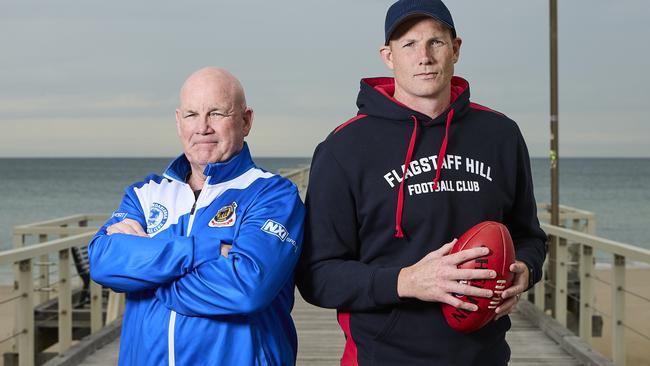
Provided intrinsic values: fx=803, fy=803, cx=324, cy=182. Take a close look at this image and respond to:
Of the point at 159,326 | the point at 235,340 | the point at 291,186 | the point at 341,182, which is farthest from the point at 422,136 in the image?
the point at 159,326

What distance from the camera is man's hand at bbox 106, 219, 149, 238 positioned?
2.25 metres

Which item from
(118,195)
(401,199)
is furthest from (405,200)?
(118,195)

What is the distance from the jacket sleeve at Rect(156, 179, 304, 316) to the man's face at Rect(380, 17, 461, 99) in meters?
0.48

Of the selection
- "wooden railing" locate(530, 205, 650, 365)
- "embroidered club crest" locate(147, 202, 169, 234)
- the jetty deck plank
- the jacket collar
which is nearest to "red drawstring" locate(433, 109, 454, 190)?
the jacket collar

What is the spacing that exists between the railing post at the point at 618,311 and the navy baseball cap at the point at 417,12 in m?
3.20

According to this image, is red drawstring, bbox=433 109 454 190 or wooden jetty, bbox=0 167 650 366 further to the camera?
wooden jetty, bbox=0 167 650 366

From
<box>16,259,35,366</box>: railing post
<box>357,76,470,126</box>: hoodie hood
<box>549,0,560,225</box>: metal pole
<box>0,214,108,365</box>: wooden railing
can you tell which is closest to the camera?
<box>357,76,470,126</box>: hoodie hood

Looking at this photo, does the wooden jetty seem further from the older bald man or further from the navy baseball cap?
the navy baseball cap

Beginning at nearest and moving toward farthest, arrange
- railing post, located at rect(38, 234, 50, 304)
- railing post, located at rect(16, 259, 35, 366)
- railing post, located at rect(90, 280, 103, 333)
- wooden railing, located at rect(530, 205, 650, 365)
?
1. railing post, located at rect(16, 259, 35, 366)
2. wooden railing, located at rect(530, 205, 650, 365)
3. railing post, located at rect(90, 280, 103, 333)
4. railing post, located at rect(38, 234, 50, 304)

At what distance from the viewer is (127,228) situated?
2266 mm

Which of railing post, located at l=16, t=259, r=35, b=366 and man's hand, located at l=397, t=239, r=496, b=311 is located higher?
man's hand, located at l=397, t=239, r=496, b=311

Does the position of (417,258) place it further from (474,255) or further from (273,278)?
(273,278)

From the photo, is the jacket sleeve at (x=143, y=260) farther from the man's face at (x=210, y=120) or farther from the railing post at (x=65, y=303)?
the railing post at (x=65, y=303)

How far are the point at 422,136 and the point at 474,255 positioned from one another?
0.41 meters
